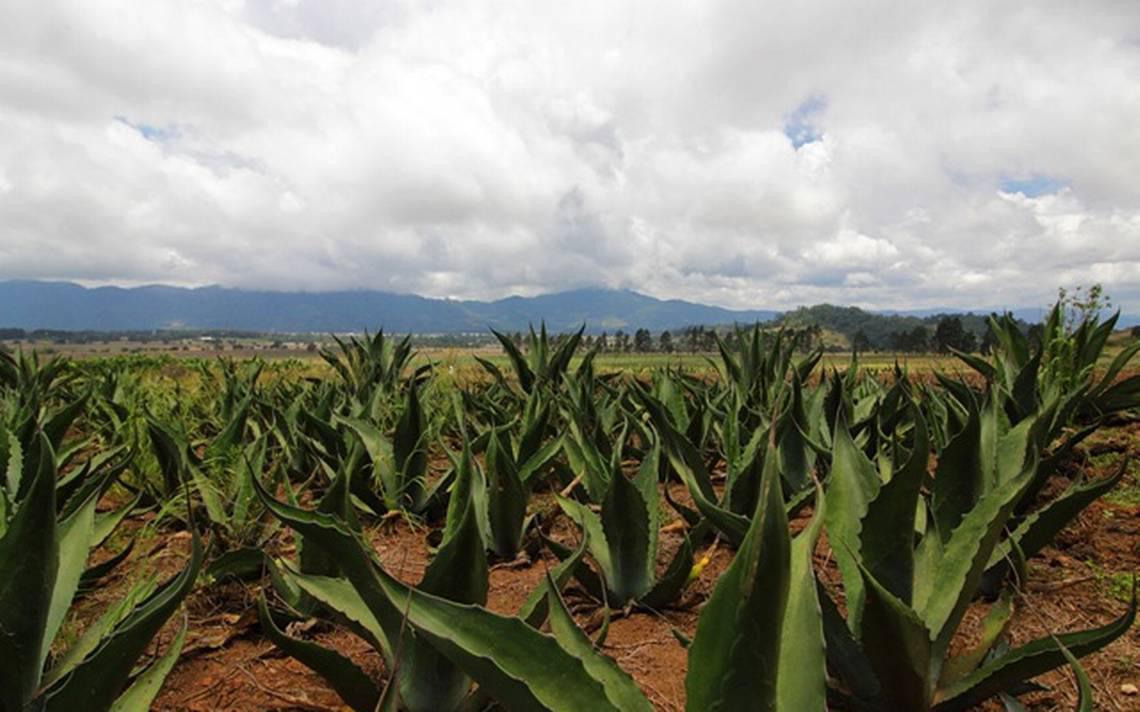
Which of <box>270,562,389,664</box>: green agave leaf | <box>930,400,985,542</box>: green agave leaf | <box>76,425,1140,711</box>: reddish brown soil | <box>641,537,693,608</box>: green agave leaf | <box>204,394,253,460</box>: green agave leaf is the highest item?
<box>930,400,985,542</box>: green agave leaf

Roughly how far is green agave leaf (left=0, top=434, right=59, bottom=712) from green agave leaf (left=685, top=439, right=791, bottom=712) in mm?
1086

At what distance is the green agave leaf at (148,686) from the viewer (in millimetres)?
1308

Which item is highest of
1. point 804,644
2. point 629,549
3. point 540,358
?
point 540,358

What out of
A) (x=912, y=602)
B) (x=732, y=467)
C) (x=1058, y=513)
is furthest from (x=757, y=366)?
(x=912, y=602)

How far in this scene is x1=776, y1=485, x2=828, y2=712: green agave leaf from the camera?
102 cm

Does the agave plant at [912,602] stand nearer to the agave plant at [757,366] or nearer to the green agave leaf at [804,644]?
the green agave leaf at [804,644]

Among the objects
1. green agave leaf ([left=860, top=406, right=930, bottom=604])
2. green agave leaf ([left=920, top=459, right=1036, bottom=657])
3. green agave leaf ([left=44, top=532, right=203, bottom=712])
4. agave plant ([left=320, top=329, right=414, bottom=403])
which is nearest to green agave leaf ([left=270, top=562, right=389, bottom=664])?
green agave leaf ([left=44, top=532, right=203, bottom=712])

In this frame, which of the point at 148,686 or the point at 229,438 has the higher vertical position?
the point at 229,438

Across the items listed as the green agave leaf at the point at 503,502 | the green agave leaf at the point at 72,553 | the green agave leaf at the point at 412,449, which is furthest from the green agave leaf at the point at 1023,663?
the green agave leaf at the point at 412,449

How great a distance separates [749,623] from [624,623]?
4.54ft

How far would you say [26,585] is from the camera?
1166mm

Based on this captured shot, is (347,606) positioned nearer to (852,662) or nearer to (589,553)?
(589,553)

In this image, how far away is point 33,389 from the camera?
447cm

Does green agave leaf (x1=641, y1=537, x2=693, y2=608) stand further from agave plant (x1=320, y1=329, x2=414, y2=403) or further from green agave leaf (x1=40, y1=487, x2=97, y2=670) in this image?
agave plant (x1=320, y1=329, x2=414, y2=403)
